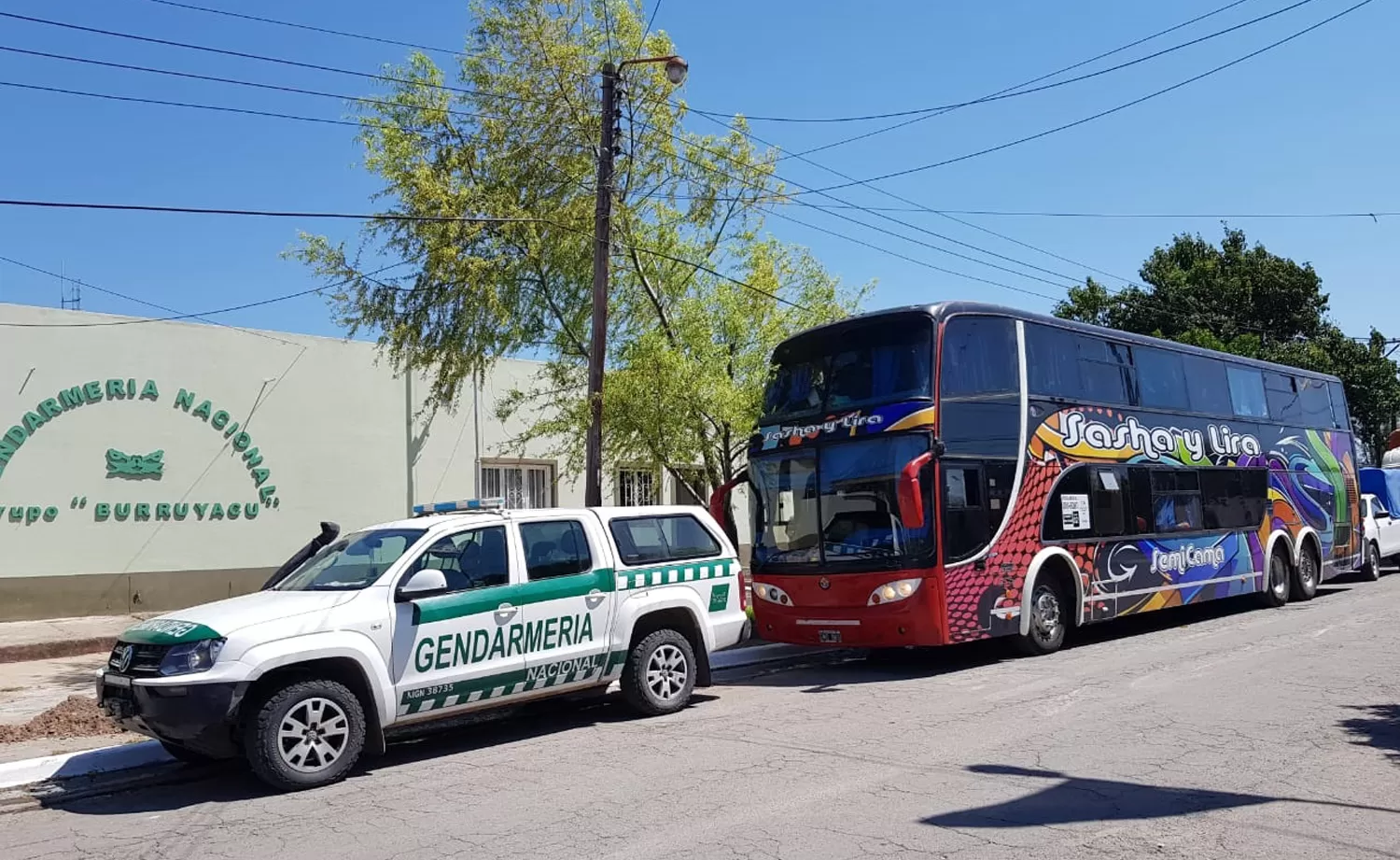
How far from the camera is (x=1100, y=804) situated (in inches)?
256

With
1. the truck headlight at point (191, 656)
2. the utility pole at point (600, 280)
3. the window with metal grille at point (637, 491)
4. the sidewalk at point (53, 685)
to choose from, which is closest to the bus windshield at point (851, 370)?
the utility pole at point (600, 280)

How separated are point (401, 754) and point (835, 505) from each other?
224 inches

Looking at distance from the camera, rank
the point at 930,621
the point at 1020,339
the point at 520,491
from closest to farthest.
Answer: the point at 930,621, the point at 1020,339, the point at 520,491

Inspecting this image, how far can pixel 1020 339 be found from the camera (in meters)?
13.7

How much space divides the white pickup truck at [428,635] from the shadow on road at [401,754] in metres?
0.26

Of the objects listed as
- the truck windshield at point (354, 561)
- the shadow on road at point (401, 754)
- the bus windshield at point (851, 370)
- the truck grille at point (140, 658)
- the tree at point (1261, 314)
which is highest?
the tree at point (1261, 314)

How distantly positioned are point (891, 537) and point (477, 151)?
754 centimetres

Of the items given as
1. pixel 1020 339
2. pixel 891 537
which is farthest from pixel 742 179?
pixel 891 537

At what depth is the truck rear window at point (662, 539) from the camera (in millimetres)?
10195

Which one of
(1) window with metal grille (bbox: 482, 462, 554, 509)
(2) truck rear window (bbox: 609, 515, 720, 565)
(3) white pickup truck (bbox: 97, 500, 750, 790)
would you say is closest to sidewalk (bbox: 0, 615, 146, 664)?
(1) window with metal grille (bbox: 482, 462, 554, 509)

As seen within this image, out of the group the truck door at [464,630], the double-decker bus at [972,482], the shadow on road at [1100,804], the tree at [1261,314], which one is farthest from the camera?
the tree at [1261,314]

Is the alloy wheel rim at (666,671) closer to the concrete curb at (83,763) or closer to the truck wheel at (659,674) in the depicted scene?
the truck wheel at (659,674)

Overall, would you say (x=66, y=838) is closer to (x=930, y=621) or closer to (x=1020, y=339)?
(x=930, y=621)

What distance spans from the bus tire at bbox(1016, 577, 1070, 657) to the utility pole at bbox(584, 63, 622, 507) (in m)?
5.39
